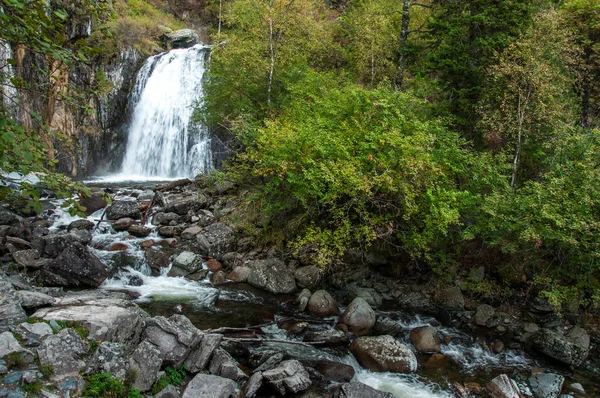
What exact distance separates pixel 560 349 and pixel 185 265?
940cm

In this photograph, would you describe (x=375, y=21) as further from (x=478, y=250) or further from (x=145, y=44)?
(x=145, y=44)

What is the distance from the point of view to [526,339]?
366 inches

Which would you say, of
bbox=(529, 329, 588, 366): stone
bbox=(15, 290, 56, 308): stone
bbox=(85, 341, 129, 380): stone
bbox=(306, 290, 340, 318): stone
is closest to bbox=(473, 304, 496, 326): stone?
bbox=(529, 329, 588, 366): stone

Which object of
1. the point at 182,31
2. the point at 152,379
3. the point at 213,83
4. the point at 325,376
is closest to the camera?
the point at 152,379

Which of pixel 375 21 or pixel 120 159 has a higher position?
pixel 375 21

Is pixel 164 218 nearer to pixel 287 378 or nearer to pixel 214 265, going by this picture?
pixel 214 265

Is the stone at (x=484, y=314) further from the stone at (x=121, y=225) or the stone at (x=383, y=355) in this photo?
the stone at (x=121, y=225)

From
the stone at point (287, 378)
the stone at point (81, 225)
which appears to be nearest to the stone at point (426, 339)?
the stone at point (287, 378)

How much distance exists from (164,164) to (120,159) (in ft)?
10.8

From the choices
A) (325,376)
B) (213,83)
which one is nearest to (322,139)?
(325,376)

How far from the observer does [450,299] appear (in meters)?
10.6

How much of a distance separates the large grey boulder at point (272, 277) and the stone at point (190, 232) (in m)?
2.83

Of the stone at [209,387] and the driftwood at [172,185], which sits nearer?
the stone at [209,387]

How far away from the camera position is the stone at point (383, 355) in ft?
25.2
